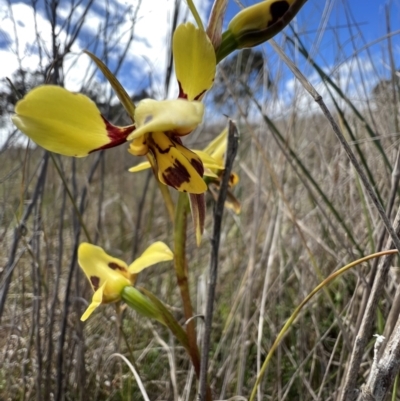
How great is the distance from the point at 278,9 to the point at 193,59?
0.12 meters

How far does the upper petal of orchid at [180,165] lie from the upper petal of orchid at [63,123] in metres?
0.05

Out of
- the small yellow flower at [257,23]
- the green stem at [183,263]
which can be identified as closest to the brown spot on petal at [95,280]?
the green stem at [183,263]

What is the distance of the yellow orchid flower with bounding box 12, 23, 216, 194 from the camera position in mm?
410

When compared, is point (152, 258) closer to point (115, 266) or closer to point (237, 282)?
point (115, 266)

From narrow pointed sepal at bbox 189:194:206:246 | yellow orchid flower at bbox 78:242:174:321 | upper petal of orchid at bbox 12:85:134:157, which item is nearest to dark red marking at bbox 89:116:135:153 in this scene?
upper petal of orchid at bbox 12:85:134:157

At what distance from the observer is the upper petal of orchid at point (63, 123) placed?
43 cm

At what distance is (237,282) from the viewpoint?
58.7 inches

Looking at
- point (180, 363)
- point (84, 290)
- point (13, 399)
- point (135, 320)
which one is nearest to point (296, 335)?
point (180, 363)

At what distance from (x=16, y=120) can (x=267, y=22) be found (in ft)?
0.92

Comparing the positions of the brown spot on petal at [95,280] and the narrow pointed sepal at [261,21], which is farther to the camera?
the brown spot on petal at [95,280]

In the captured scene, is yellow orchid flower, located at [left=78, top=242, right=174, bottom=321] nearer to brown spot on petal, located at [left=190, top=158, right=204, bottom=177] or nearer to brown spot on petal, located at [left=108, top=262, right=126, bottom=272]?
brown spot on petal, located at [left=108, top=262, right=126, bottom=272]

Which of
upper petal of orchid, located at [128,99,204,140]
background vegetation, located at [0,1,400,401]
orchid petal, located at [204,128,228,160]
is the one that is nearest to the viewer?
upper petal of orchid, located at [128,99,204,140]

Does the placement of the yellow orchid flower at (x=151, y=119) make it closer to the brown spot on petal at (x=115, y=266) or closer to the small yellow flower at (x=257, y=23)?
the small yellow flower at (x=257, y=23)

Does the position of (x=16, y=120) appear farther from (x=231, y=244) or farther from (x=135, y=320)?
(x=231, y=244)
